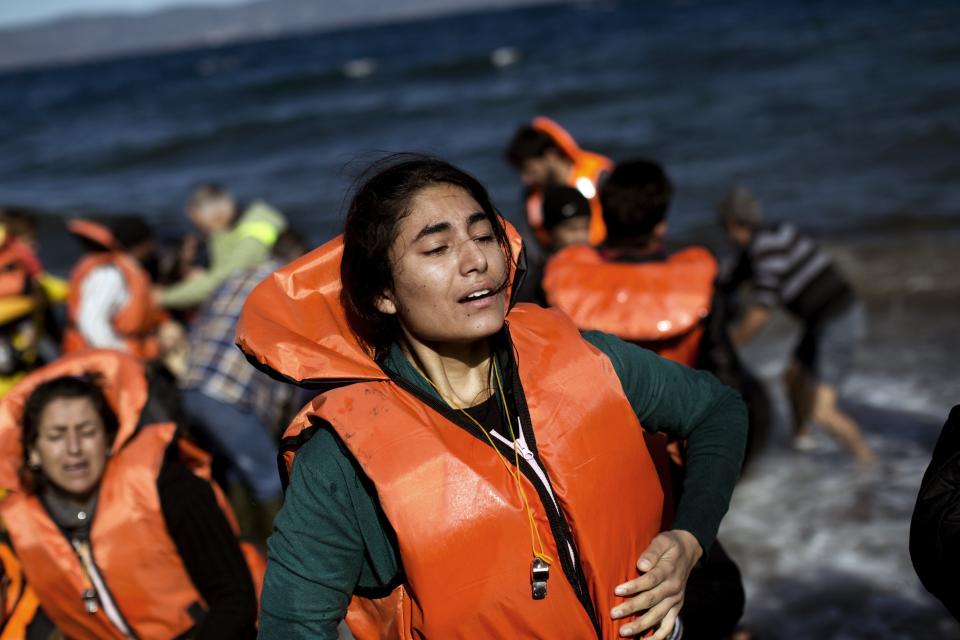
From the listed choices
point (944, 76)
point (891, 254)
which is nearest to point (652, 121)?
point (944, 76)

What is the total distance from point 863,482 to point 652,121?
1508 centimetres

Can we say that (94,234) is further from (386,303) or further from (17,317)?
(386,303)

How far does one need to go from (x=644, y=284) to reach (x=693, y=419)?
1285 millimetres

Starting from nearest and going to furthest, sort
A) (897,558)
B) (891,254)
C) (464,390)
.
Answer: (464,390) < (897,558) < (891,254)

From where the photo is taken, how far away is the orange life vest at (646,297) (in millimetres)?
3227

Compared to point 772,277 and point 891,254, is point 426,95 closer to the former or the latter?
point 891,254

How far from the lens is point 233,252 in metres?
5.86

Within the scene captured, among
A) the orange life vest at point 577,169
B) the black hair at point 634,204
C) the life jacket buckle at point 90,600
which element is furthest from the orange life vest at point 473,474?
the orange life vest at point 577,169

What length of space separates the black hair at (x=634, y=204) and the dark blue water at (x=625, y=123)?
93 cm

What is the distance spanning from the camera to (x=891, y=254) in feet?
33.5

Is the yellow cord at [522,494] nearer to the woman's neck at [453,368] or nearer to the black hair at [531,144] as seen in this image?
the woman's neck at [453,368]

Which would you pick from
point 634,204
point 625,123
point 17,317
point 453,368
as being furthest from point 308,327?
point 625,123

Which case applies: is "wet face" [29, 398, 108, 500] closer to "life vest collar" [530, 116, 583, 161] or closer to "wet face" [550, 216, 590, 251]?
"wet face" [550, 216, 590, 251]

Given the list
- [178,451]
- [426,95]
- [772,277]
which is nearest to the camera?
[178,451]
